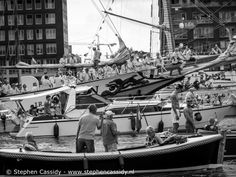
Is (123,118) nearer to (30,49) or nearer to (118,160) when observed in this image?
(118,160)

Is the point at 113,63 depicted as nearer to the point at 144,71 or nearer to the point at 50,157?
the point at 144,71

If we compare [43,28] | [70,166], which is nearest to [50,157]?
[70,166]

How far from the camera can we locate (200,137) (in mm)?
20641

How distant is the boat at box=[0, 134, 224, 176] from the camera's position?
1934cm

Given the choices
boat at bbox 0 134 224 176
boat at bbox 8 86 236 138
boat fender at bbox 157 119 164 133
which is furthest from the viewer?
boat at bbox 8 86 236 138

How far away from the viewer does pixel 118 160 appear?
64.3 feet

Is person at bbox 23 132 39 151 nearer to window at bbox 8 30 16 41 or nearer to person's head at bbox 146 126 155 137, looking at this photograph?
person's head at bbox 146 126 155 137

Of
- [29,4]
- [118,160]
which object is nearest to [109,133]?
[118,160]

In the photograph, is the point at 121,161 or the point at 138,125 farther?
the point at 138,125

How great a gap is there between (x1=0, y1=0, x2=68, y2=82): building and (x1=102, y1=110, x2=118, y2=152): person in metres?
101

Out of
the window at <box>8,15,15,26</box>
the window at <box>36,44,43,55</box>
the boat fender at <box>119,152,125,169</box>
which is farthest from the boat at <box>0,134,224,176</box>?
the window at <box>8,15,15,26</box>

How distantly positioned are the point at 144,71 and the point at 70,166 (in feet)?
88.2

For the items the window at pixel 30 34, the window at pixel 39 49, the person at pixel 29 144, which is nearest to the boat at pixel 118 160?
the person at pixel 29 144

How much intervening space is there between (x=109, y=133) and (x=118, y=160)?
3.05 feet
